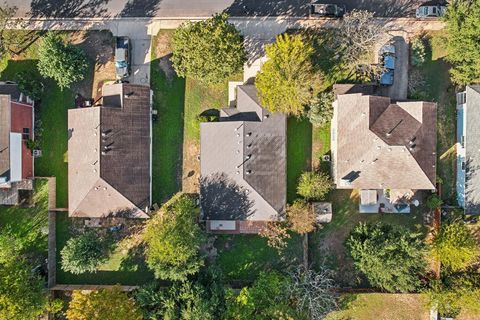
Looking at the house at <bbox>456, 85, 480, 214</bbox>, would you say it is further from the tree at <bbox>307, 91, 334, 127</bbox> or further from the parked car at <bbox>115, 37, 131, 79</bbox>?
the parked car at <bbox>115, 37, 131, 79</bbox>

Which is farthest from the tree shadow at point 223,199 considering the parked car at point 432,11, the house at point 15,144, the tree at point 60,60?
the parked car at point 432,11

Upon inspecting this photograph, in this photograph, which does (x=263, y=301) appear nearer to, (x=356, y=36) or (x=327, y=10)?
(x=356, y=36)

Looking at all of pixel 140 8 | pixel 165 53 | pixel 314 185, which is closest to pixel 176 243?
pixel 314 185

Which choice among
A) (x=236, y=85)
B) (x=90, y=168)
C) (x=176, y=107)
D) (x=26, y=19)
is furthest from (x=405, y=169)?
(x=26, y=19)

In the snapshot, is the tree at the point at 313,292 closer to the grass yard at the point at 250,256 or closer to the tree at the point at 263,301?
the tree at the point at 263,301

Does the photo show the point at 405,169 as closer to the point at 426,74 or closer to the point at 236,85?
the point at 426,74

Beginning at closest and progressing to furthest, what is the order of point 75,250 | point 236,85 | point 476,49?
point 476,49 → point 75,250 → point 236,85
